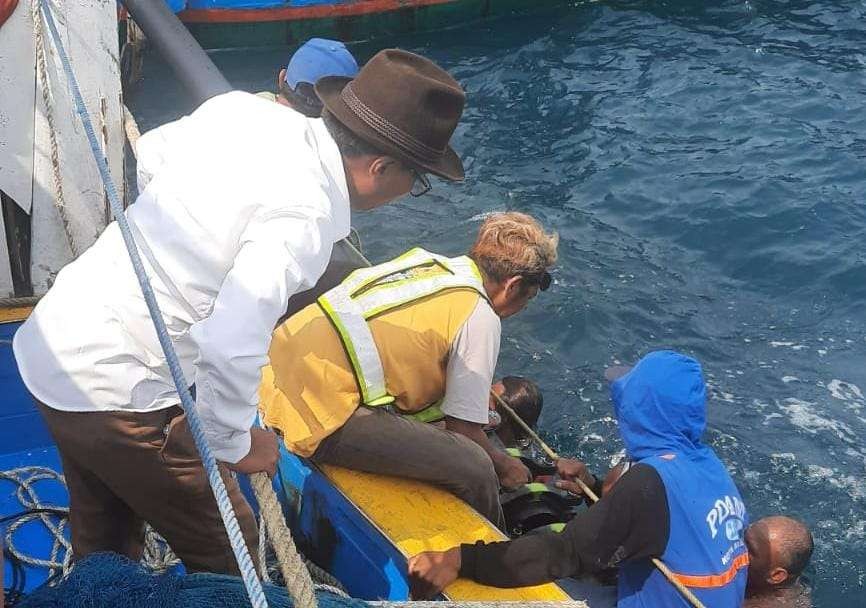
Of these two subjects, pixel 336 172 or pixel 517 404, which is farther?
pixel 517 404

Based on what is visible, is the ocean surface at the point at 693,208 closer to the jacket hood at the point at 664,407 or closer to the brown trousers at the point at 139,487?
the jacket hood at the point at 664,407

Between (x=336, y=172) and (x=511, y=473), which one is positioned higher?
(x=336, y=172)

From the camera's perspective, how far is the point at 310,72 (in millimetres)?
5211

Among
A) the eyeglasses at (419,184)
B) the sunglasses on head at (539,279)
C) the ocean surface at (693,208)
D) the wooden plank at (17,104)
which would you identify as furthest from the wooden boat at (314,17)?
the eyeglasses at (419,184)

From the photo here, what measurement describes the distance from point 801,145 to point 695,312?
3.33 metres

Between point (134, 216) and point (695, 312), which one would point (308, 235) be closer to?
point (134, 216)

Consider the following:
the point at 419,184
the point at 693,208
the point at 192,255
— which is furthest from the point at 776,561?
the point at 693,208

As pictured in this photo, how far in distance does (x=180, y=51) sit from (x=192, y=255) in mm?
3087

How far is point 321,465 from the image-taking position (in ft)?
12.2

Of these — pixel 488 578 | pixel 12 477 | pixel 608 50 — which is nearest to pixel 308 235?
pixel 488 578

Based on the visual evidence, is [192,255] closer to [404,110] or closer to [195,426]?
[195,426]

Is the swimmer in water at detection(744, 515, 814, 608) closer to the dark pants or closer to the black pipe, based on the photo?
the dark pants

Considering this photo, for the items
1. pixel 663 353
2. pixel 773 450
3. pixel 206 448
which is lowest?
pixel 773 450

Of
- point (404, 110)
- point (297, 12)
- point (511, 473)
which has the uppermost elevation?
point (404, 110)
